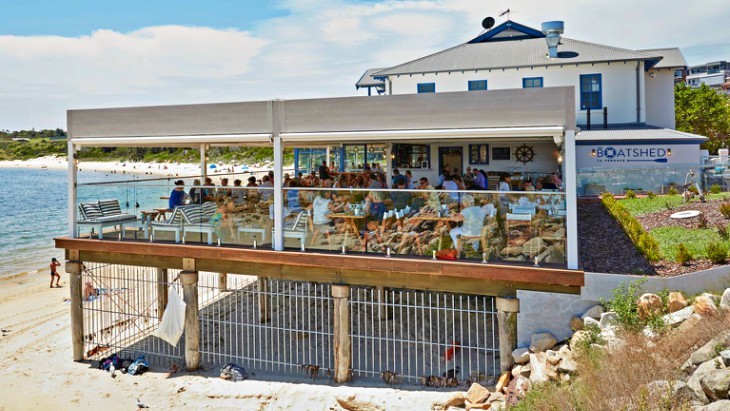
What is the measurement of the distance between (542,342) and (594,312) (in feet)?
3.49

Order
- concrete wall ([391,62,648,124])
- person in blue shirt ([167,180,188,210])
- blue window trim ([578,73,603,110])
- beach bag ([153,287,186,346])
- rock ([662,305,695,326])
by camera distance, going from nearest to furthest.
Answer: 1. rock ([662,305,695,326])
2. person in blue shirt ([167,180,188,210])
3. beach bag ([153,287,186,346])
4. concrete wall ([391,62,648,124])
5. blue window trim ([578,73,603,110])

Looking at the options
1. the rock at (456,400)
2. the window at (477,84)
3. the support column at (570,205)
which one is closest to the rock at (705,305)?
the support column at (570,205)

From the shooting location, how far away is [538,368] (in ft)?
31.6

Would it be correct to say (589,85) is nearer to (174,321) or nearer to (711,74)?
(174,321)

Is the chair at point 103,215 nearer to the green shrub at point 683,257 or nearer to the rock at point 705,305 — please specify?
the rock at point 705,305

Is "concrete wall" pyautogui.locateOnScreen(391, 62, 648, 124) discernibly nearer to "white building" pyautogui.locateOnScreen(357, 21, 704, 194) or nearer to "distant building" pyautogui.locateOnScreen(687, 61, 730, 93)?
"white building" pyautogui.locateOnScreen(357, 21, 704, 194)

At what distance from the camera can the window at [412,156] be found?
22.4m

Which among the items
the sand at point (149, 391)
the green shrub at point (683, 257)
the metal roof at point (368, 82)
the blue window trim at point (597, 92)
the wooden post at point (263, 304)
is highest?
the metal roof at point (368, 82)

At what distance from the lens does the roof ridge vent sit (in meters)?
26.1

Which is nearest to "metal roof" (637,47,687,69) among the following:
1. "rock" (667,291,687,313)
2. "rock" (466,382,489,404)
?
"rock" (667,291,687,313)

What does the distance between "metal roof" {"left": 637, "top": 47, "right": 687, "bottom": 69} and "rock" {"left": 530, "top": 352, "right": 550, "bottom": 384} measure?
23503mm

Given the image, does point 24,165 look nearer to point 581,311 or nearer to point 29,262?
point 29,262

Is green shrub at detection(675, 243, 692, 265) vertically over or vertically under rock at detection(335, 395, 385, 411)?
over

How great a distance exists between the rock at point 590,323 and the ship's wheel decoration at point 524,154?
13.3 metres
